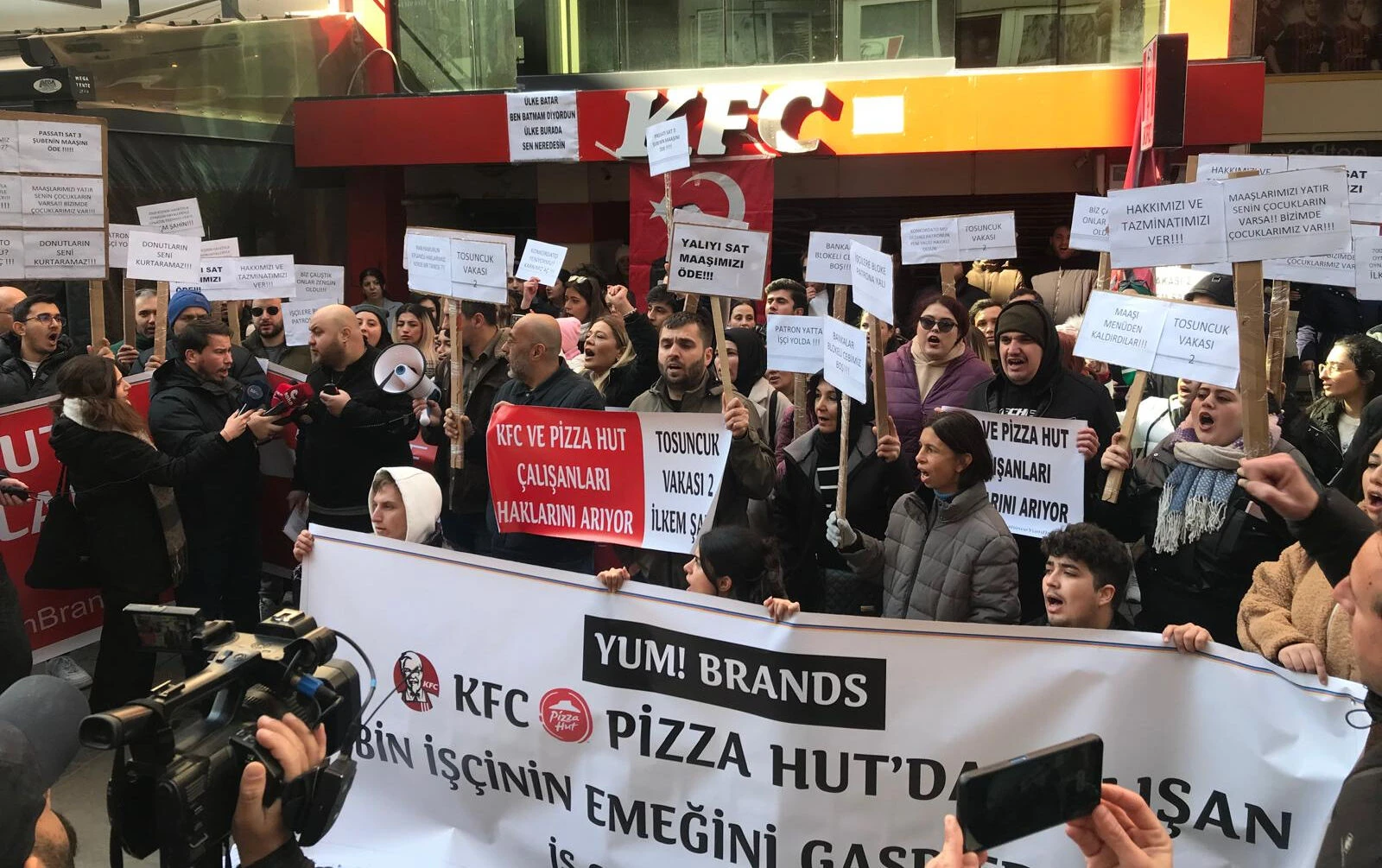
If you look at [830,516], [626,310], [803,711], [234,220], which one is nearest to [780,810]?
[803,711]

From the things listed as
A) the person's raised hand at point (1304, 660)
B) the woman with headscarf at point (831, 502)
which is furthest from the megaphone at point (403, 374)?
the person's raised hand at point (1304, 660)

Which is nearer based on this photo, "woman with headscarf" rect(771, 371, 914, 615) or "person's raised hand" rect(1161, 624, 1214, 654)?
"person's raised hand" rect(1161, 624, 1214, 654)

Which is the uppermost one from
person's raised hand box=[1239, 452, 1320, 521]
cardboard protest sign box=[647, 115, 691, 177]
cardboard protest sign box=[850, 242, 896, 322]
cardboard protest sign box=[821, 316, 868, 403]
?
cardboard protest sign box=[647, 115, 691, 177]

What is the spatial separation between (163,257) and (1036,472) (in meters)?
5.17

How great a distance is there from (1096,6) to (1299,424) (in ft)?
27.2

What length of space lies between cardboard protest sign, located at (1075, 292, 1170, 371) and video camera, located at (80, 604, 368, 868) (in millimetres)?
3250

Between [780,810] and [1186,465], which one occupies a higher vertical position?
[1186,465]

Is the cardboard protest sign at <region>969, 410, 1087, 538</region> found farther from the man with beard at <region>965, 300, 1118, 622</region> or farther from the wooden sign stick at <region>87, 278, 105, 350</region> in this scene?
the wooden sign stick at <region>87, 278, 105, 350</region>

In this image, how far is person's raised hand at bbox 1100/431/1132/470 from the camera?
4.36 m

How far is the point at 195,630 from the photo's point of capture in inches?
85.9

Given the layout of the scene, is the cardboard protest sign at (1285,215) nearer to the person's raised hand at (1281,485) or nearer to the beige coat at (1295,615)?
the beige coat at (1295,615)

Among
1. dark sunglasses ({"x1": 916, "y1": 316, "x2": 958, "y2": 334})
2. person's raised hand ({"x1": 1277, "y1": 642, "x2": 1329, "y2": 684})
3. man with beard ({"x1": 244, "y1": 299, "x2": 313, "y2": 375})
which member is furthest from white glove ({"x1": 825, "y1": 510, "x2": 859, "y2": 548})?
man with beard ({"x1": 244, "y1": 299, "x2": 313, "y2": 375})

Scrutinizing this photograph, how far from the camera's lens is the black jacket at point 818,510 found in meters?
4.75

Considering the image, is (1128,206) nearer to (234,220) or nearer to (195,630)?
(195,630)
